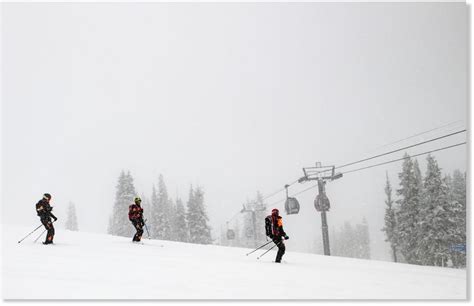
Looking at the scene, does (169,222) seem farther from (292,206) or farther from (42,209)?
(42,209)

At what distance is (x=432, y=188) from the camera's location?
132 ft

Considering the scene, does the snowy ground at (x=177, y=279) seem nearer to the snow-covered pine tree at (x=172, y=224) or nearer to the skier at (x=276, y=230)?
the skier at (x=276, y=230)

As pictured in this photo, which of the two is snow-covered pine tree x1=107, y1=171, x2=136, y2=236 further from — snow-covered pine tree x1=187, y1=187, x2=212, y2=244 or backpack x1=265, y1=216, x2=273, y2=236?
backpack x1=265, y1=216, x2=273, y2=236

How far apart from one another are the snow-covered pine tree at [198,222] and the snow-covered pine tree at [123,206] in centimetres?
900

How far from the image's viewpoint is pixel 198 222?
55.5 m

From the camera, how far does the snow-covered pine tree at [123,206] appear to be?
179ft

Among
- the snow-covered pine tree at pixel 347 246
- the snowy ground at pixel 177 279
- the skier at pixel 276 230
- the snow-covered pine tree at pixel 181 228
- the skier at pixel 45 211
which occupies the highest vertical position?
the skier at pixel 45 211

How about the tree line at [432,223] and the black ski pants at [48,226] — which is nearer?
the black ski pants at [48,226]

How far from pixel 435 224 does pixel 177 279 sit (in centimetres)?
3668

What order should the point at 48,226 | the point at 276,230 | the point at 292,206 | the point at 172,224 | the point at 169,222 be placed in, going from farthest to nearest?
the point at 172,224, the point at 169,222, the point at 292,206, the point at 48,226, the point at 276,230

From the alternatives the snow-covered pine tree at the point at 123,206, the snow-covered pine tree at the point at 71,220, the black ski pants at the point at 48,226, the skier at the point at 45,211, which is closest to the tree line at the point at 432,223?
the black ski pants at the point at 48,226

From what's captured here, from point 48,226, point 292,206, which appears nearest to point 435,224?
point 292,206

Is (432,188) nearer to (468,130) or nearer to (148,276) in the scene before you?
(468,130)

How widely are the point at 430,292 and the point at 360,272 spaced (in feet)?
12.4
